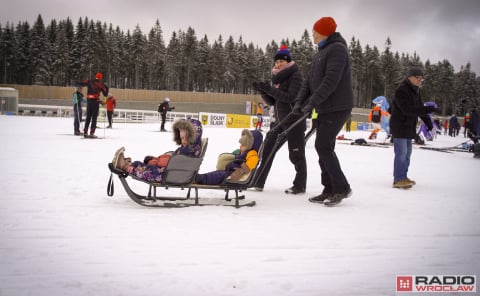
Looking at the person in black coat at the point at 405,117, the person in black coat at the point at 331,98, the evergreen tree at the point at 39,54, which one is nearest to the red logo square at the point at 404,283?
the person in black coat at the point at 331,98

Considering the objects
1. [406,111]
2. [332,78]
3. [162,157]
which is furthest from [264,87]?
[406,111]

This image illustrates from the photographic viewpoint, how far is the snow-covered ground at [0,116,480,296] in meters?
2.64

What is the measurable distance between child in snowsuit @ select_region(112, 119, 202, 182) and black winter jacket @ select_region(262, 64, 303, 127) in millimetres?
1353

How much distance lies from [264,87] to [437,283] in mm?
3307

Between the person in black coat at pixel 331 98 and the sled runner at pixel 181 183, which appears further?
the person in black coat at pixel 331 98

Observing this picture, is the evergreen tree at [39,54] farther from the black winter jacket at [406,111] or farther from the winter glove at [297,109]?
the winter glove at [297,109]

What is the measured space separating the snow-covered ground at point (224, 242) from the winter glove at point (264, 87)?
1.46m

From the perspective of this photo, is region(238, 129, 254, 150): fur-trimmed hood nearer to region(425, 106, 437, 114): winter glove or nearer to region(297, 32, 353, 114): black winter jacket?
region(297, 32, 353, 114): black winter jacket

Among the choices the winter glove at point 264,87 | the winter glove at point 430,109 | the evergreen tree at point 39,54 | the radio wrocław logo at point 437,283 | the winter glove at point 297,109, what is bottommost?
the radio wrocław logo at point 437,283

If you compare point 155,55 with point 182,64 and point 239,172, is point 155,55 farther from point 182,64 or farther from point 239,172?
point 239,172

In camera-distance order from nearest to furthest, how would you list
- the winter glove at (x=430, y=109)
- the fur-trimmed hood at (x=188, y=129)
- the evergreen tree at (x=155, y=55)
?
the fur-trimmed hood at (x=188, y=129), the winter glove at (x=430, y=109), the evergreen tree at (x=155, y=55)

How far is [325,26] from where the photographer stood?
16.4 feet

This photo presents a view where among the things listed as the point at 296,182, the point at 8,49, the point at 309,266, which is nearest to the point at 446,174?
the point at 296,182

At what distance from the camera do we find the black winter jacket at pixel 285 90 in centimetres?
560
